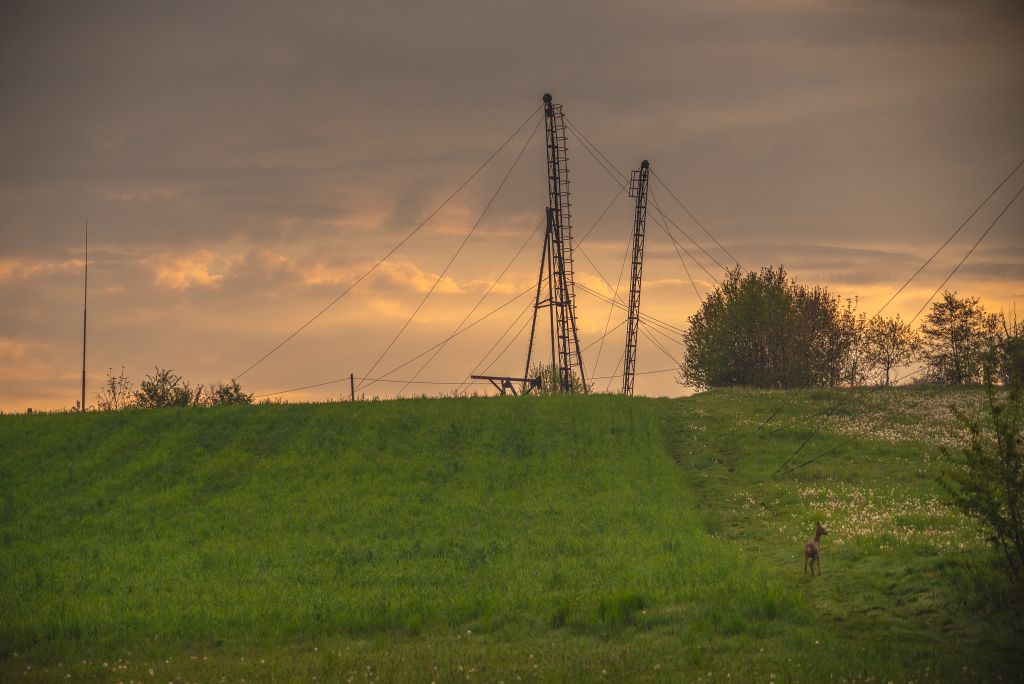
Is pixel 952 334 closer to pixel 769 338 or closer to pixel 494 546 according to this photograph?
pixel 769 338

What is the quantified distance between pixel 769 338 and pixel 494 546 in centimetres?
6360

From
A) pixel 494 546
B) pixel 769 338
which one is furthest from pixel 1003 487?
pixel 769 338

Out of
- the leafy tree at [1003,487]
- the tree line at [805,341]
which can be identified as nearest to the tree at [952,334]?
the tree line at [805,341]

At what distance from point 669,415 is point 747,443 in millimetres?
8206

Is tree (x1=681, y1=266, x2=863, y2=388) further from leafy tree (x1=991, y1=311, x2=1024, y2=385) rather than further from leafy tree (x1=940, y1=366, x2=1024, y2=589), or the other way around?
leafy tree (x1=940, y1=366, x2=1024, y2=589)

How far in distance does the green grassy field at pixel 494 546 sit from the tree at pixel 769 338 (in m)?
28.0

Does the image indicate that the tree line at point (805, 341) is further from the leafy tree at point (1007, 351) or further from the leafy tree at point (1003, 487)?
the leafy tree at point (1003, 487)

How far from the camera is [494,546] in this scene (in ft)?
124

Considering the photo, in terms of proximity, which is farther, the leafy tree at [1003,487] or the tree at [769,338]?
the tree at [769,338]

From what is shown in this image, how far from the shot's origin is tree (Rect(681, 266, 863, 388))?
312ft

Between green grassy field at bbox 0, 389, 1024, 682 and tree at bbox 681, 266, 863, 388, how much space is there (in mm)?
28026

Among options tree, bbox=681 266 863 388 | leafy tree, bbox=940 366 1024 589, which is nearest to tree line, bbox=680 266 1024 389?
tree, bbox=681 266 863 388

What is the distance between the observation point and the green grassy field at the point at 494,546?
82.1ft

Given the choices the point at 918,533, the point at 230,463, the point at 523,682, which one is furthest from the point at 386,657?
the point at 230,463
